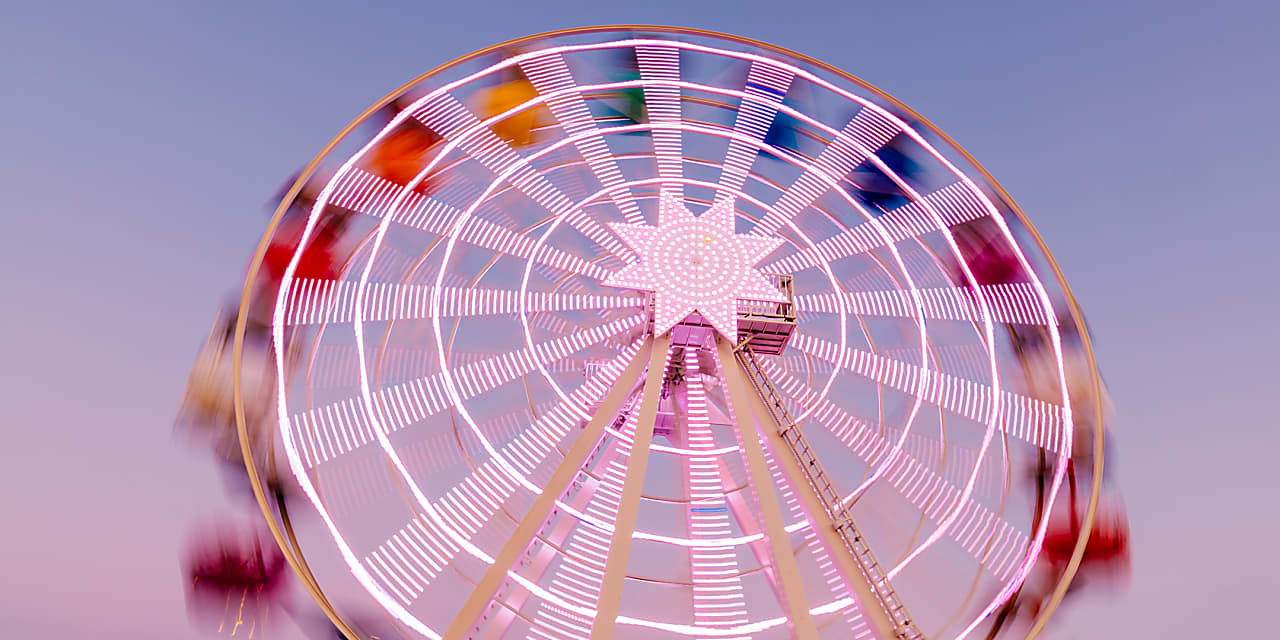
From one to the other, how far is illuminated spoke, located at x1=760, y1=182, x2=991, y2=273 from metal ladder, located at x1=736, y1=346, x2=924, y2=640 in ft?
6.14

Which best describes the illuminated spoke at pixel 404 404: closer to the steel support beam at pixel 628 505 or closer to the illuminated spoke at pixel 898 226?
the steel support beam at pixel 628 505

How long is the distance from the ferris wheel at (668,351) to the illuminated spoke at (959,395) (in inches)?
1.4

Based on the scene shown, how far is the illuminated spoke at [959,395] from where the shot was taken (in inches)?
403

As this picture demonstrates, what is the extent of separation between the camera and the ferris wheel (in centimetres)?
867

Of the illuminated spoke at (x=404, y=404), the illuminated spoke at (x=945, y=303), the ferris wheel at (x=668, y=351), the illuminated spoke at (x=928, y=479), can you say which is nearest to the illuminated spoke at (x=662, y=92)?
the ferris wheel at (x=668, y=351)

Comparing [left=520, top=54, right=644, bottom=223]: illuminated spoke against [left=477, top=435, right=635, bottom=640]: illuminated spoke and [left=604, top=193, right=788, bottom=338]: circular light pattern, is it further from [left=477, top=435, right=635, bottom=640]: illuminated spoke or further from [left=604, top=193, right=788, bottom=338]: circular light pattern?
[left=477, top=435, right=635, bottom=640]: illuminated spoke

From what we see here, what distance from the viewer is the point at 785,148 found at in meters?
11.8

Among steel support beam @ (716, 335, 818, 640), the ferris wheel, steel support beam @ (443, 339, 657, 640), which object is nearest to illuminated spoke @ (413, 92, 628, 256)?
the ferris wheel

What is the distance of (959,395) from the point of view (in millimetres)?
10695

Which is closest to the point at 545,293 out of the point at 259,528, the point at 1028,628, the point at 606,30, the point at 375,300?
the point at 375,300

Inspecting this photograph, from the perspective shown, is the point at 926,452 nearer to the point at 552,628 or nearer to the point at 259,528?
the point at 552,628

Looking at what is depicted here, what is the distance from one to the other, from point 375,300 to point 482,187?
1.95 m

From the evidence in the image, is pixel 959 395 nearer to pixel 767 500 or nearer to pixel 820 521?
pixel 820 521

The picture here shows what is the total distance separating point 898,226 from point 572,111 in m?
4.31
